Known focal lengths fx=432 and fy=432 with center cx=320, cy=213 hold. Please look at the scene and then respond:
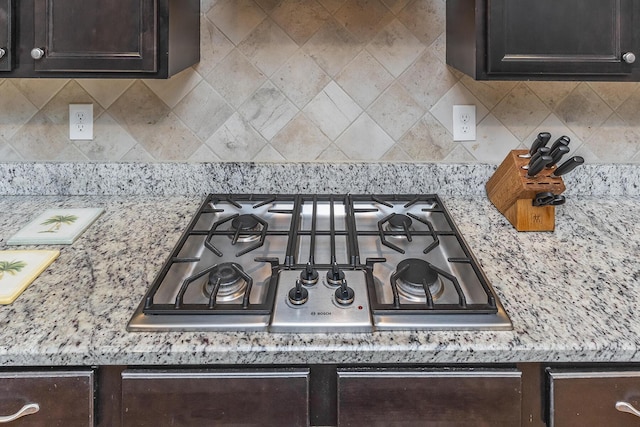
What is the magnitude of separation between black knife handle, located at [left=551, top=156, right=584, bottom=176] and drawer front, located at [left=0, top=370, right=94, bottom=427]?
1.14 metres

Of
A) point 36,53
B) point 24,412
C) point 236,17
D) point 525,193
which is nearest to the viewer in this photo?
point 24,412

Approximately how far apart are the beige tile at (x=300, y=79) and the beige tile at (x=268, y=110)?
26 mm

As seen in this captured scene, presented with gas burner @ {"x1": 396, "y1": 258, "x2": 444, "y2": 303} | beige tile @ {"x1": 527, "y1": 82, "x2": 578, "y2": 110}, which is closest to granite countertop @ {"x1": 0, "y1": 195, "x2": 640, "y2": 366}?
gas burner @ {"x1": 396, "y1": 258, "x2": 444, "y2": 303}

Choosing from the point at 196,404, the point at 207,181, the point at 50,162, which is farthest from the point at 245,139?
the point at 196,404

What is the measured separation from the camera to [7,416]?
75 centimetres

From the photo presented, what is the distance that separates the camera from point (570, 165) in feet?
3.53

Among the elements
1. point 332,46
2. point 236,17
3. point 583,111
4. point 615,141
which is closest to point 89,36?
point 236,17

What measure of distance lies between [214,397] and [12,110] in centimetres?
126

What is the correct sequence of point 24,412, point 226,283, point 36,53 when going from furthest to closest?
1. point 36,53
2. point 226,283
3. point 24,412

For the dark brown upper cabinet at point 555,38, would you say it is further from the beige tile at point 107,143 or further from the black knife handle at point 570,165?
the beige tile at point 107,143

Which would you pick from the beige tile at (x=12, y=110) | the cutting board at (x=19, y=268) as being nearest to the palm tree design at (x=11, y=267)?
the cutting board at (x=19, y=268)

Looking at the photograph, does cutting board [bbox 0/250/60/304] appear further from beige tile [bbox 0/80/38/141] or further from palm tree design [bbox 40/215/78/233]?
beige tile [bbox 0/80/38/141]

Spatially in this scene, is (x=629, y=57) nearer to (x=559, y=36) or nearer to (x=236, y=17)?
(x=559, y=36)

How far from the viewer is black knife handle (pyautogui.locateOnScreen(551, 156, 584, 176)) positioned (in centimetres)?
105
